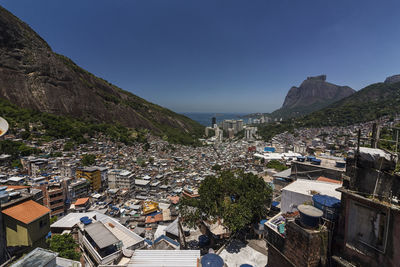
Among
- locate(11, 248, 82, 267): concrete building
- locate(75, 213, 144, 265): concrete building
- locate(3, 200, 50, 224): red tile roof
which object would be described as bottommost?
locate(75, 213, 144, 265): concrete building

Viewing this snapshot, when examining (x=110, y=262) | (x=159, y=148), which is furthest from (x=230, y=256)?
(x=159, y=148)

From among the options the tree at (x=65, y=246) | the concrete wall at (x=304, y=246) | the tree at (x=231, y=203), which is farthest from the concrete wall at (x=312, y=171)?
the tree at (x=65, y=246)

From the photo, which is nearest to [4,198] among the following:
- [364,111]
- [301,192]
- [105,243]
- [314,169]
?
[105,243]

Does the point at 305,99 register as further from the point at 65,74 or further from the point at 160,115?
the point at 65,74

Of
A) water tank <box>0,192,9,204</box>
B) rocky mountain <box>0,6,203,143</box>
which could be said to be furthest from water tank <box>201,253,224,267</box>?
rocky mountain <box>0,6,203,143</box>

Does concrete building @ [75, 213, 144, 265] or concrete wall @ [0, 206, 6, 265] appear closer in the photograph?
concrete wall @ [0, 206, 6, 265]

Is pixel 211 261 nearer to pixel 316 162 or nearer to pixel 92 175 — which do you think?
pixel 316 162

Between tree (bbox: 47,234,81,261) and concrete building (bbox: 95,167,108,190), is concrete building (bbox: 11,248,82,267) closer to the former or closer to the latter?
tree (bbox: 47,234,81,261)
